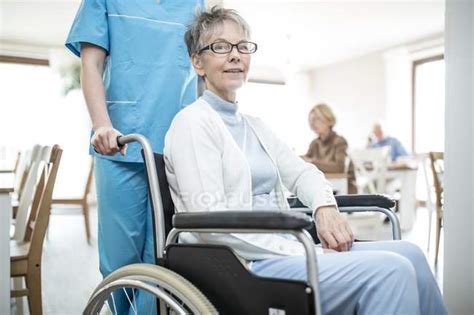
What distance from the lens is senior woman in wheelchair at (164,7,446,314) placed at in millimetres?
943

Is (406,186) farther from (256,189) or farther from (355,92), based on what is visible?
(355,92)

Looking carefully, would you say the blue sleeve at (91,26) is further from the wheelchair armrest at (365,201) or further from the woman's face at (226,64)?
the wheelchair armrest at (365,201)

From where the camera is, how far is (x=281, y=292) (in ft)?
2.88

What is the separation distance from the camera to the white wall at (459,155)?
1556mm

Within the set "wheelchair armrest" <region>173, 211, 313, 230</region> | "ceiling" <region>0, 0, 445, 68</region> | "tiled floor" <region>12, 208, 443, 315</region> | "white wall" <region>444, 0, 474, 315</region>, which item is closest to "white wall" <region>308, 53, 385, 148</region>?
"ceiling" <region>0, 0, 445, 68</region>

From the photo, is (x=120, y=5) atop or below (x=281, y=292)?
atop

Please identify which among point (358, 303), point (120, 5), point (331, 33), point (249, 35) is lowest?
point (358, 303)

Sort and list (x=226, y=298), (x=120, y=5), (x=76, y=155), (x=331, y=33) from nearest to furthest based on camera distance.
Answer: (x=226, y=298) → (x=120, y=5) → (x=331, y=33) → (x=76, y=155)

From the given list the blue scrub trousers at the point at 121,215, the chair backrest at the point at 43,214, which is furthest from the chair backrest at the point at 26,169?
the blue scrub trousers at the point at 121,215

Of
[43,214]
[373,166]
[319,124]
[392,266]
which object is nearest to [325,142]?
[319,124]

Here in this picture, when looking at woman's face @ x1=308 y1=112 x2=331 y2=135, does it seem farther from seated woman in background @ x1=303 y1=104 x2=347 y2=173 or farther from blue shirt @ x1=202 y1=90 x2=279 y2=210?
blue shirt @ x1=202 y1=90 x2=279 y2=210

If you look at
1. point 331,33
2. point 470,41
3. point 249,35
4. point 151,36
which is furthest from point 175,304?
point 331,33

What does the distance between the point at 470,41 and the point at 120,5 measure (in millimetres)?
1054

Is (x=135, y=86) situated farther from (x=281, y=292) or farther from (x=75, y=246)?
(x=75, y=246)
